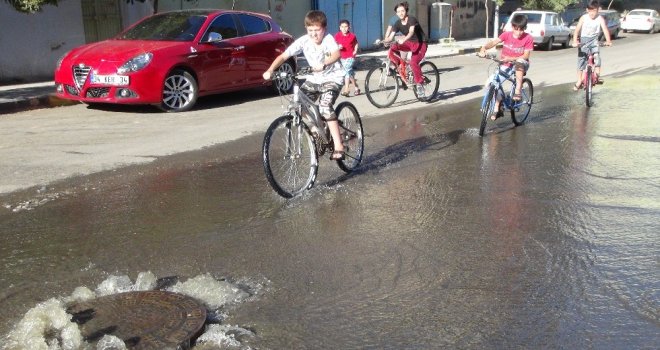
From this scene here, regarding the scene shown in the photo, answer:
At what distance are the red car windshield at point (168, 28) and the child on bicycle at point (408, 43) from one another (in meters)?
3.47

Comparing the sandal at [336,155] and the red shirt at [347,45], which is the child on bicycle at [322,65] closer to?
the sandal at [336,155]

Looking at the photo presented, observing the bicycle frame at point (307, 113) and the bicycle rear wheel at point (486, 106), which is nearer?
the bicycle frame at point (307, 113)

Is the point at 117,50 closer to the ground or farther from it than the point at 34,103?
farther from it

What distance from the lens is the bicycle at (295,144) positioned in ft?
21.4

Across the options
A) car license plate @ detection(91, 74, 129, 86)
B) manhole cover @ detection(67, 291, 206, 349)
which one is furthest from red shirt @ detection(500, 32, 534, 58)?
manhole cover @ detection(67, 291, 206, 349)

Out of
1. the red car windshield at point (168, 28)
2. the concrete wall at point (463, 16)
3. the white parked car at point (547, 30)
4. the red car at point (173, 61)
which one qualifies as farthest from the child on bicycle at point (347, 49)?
the concrete wall at point (463, 16)

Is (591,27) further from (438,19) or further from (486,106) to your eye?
(438,19)

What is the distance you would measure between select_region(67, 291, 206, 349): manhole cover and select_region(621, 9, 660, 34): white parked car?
43265mm

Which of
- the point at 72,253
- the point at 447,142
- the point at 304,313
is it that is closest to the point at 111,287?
the point at 72,253

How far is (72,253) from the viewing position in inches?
207

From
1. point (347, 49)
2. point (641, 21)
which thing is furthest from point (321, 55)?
point (641, 21)

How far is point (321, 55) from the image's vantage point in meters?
7.05

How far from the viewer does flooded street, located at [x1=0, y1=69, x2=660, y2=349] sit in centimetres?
407

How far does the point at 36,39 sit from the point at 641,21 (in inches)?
1418
